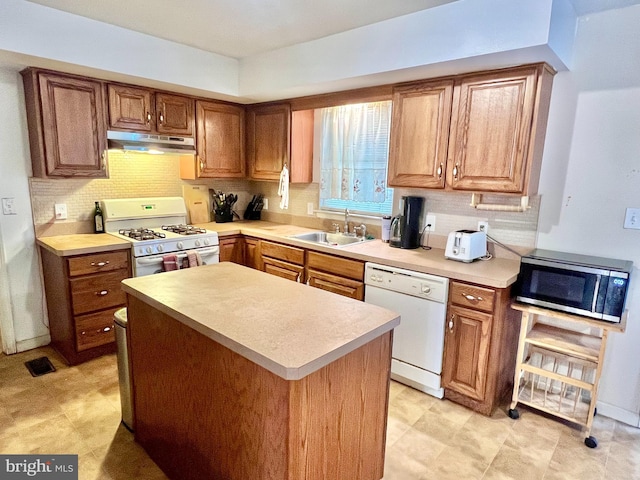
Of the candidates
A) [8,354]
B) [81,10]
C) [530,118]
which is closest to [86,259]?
[8,354]

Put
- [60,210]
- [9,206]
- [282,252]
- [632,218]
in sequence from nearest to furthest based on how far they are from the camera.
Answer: [632,218] → [9,206] → [60,210] → [282,252]

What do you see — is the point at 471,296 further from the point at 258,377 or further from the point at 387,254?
the point at 258,377

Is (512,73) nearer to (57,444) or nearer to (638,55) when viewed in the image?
(638,55)

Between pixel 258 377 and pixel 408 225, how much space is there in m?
1.92

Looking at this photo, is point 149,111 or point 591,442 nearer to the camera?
point 591,442

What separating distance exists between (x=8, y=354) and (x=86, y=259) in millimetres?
1112

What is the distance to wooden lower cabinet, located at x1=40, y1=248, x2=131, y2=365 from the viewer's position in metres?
2.78

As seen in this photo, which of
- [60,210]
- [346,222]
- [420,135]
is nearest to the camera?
[420,135]

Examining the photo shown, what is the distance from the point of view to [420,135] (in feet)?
8.82

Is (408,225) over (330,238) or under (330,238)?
over

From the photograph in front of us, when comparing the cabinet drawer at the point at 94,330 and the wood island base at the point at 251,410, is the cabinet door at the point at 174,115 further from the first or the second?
the wood island base at the point at 251,410

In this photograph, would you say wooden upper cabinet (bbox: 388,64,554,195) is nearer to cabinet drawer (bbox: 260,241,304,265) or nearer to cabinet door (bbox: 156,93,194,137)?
cabinet drawer (bbox: 260,241,304,265)

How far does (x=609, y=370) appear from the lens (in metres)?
2.42

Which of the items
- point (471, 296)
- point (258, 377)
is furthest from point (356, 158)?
point (258, 377)
